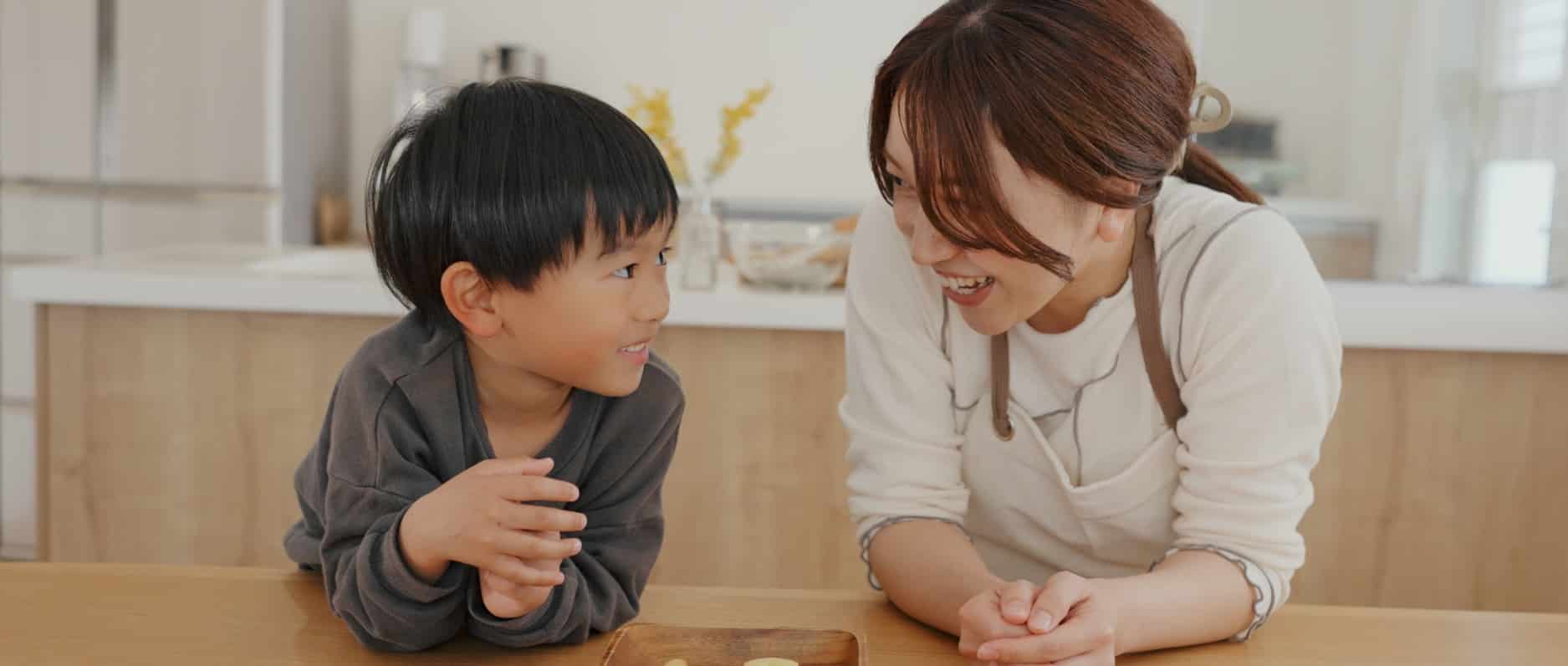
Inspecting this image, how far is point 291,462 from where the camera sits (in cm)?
211

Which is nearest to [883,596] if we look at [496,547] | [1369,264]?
[496,547]

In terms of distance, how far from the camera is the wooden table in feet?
2.99

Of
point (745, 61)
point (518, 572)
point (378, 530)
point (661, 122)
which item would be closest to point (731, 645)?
point (518, 572)

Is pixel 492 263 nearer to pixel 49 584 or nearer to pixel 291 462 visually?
pixel 49 584

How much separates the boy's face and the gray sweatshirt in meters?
0.07

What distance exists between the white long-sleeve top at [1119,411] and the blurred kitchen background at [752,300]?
32.3 inches

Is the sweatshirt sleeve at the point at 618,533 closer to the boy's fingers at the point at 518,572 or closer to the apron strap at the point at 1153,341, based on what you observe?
the boy's fingers at the point at 518,572

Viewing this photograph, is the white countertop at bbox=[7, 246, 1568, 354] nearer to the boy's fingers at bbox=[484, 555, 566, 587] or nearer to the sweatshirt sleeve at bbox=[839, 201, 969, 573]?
the sweatshirt sleeve at bbox=[839, 201, 969, 573]

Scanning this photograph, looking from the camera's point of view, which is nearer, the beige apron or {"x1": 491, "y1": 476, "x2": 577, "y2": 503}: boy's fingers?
{"x1": 491, "y1": 476, "x2": 577, "y2": 503}: boy's fingers

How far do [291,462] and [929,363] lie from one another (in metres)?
1.32

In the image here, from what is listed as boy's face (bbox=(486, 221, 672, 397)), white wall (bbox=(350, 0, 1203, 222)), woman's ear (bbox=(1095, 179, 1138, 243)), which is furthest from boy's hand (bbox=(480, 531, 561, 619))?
white wall (bbox=(350, 0, 1203, 222))

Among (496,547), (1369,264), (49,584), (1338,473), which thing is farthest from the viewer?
(1369,264)

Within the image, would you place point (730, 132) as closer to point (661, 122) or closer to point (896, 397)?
point (661, 122)

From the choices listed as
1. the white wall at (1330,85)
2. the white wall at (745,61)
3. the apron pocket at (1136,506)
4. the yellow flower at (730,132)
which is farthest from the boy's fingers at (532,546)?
the white wall at (745,61)
